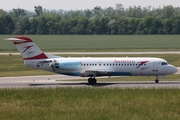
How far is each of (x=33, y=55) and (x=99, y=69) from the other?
6.29 meters

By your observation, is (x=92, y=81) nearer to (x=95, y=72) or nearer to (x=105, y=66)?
(x=95, y=72)

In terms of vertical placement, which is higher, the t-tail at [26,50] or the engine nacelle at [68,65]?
the t-tail at [26,50]

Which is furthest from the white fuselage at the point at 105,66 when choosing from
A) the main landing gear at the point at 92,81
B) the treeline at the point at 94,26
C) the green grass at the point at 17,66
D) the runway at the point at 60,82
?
the treeline at the point at 94,26

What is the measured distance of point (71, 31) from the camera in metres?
174

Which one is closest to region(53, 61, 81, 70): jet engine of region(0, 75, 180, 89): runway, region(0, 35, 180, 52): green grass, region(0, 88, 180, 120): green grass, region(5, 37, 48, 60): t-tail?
region(0, 75, 180, 89): runway

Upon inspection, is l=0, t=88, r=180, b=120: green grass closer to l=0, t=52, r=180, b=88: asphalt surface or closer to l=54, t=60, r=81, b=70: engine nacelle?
l=0, t=52, r=180, b=88: asphalt surface

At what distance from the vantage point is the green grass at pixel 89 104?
2356 cm

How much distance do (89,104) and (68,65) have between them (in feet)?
54.7

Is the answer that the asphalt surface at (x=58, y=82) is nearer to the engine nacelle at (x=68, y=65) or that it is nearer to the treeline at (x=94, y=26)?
the engine nacelle at (x=68, y=65)

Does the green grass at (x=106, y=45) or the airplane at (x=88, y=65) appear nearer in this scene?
the airplane at (x=88, y=65)

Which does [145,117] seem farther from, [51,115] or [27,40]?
[27,40]

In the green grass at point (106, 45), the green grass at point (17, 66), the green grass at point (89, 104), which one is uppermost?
the green grass at point (89, 104)

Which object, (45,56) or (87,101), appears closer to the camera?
(87,101)

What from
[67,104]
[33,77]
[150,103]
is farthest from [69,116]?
[33,77]
